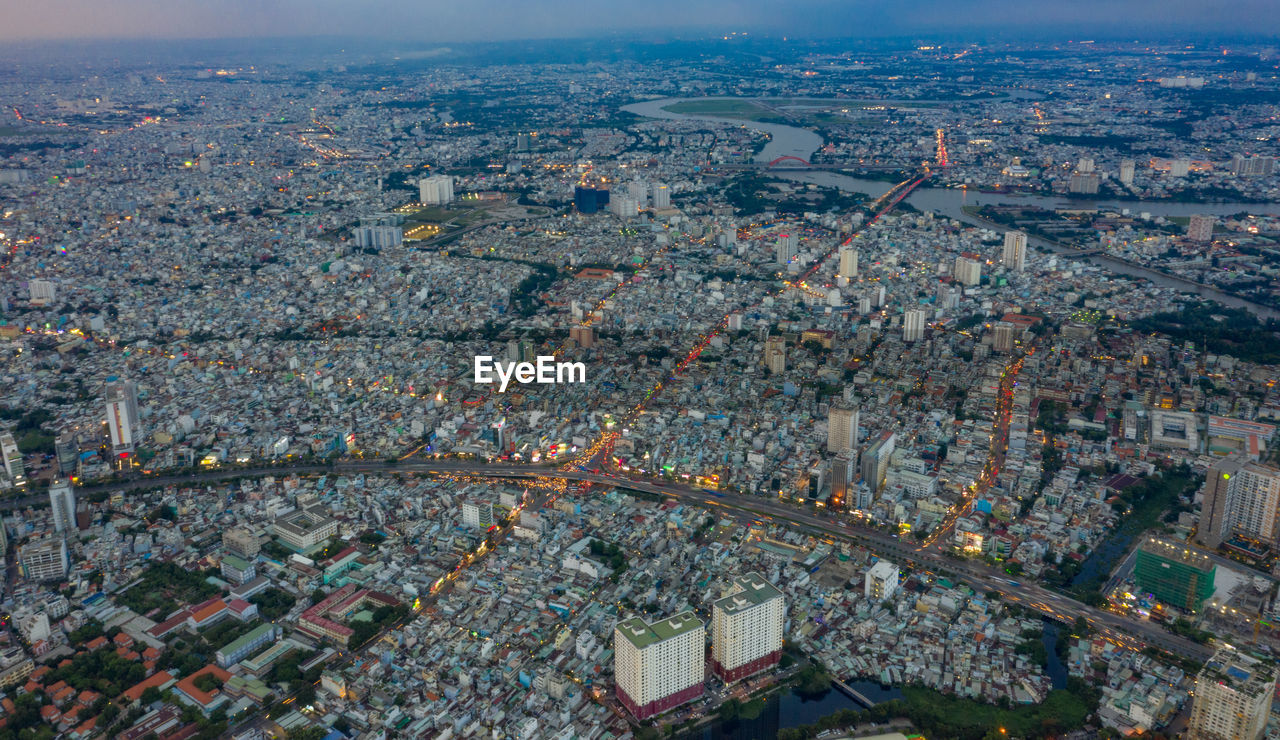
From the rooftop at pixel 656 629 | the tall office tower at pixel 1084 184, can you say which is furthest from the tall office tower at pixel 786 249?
the rooftop at pixel 656 629

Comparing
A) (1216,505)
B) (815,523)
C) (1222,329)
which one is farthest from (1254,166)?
(815,523)

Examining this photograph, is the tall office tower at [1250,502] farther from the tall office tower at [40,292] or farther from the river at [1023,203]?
the tall office tower at [40,292]

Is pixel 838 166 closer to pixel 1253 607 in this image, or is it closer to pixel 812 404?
pixel 812 404

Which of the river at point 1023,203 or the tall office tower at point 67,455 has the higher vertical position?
the river at point 1023,203

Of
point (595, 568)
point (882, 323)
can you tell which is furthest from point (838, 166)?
point (595, 568)

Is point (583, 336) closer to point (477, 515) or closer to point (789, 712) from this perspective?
point (477, 515)

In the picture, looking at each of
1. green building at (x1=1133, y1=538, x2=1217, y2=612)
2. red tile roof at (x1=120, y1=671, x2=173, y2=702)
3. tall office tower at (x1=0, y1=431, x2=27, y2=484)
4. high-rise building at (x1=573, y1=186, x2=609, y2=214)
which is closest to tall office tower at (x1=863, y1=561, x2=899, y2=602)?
green building at (x1=1133, y1=538, x2=1217, y2=612)

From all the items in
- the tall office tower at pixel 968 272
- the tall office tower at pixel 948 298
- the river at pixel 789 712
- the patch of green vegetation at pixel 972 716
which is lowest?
the river at pixel 789 712
